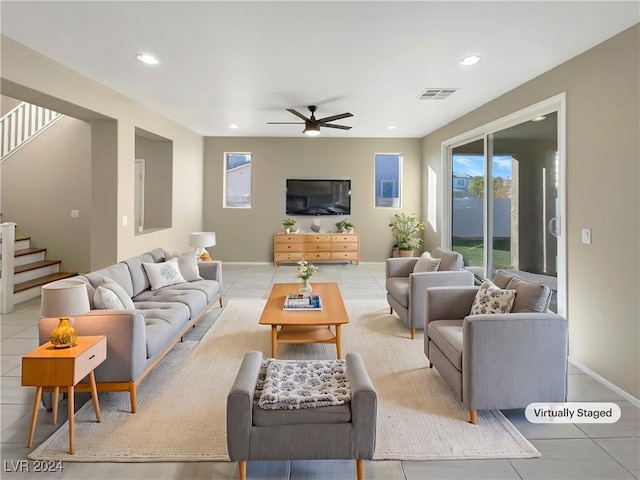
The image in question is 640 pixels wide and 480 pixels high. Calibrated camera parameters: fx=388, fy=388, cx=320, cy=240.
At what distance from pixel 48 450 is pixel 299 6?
3.20m

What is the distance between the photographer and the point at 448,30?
306 cm

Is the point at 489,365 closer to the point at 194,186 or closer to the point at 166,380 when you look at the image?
the point at 166,380

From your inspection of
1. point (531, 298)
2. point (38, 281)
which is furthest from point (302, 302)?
point (38, 281)

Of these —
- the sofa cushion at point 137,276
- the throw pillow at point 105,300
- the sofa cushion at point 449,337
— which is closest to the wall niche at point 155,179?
the sofa cushion at point 137,276

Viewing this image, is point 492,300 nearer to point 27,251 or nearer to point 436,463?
point 436,463

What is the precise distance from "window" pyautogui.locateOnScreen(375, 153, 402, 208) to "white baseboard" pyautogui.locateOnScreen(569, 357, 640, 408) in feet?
18.6

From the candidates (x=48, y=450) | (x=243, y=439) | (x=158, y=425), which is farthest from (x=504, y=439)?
(x=48, y=450)

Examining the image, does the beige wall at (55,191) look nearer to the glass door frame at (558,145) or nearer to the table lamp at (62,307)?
the table lamp at (62,307)

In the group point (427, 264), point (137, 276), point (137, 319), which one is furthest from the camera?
point (427, 264)

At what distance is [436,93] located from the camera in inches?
194

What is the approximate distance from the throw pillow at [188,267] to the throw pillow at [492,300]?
3.23 meters

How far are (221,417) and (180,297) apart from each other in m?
1.67

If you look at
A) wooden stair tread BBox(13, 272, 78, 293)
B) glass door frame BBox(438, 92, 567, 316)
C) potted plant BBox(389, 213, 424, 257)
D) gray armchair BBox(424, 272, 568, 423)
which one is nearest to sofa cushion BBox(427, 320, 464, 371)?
gray armchair BBox(424, 272, 568, 423)

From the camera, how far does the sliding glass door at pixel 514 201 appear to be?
4.00 meters
